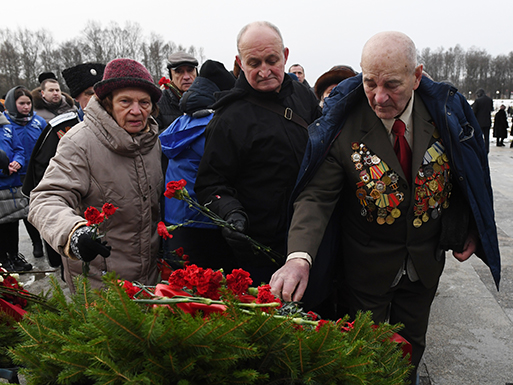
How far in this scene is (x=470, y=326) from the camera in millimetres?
3635

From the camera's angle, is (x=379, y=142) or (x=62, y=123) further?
(x=62, y=123)

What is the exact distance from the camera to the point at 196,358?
94cm

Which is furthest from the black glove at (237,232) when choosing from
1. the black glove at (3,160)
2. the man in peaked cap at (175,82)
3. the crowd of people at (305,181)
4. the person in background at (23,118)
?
the person in background at (23,118)

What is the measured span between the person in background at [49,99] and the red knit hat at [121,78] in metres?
4.52

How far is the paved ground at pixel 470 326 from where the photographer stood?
2988 mm

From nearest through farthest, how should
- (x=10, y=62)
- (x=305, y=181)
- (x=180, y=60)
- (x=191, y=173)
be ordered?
(x=305, y=181) → (x=191, y=173) → (x=180, y=60) → (x=10, y=62)

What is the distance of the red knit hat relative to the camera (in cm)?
226

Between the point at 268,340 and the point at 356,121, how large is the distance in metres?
1.47

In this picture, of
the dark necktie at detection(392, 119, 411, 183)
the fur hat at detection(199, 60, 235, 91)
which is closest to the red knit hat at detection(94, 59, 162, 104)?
the fur hat at detection(199, 60, 235, 91)

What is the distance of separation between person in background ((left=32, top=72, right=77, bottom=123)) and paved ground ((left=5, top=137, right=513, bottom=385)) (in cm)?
213

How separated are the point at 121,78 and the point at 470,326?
131 inches

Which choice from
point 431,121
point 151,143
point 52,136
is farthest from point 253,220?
point 52,136

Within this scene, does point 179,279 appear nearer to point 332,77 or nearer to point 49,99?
point 332,77

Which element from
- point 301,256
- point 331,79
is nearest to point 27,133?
point 331,79
